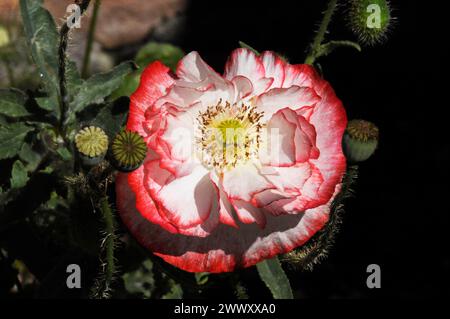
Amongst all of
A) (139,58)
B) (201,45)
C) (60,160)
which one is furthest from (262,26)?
(60,160)

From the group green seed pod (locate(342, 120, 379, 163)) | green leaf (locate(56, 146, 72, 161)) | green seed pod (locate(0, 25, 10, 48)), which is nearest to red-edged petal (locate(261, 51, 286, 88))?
green seed pod (locate(342, 120, 379, 163))

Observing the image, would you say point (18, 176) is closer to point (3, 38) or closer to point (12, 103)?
point (12, 103)

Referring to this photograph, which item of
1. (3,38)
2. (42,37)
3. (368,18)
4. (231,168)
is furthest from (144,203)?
(3,38)

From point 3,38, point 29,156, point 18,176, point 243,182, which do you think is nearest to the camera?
point 243,182

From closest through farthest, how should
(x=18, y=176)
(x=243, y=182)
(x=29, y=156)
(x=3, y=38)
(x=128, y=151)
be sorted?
(x=128, y=151)
(x=243, y=182)
(x=18, y=176)
(x=29, y=156)
(x=3, y=38)

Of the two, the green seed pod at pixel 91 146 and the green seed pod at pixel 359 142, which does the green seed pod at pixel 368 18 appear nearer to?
the green seed pod at pixel 359 142

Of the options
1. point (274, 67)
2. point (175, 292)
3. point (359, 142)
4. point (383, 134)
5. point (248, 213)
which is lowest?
point (175, 292)

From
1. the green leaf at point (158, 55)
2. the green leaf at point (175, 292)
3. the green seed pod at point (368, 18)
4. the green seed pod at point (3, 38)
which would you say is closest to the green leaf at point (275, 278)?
the green leaf at point (175, 292)
